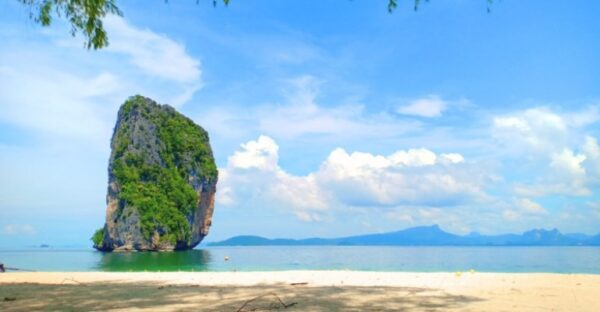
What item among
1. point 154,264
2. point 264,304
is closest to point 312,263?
point 154,264

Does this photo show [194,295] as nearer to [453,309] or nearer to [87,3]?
[453,309]

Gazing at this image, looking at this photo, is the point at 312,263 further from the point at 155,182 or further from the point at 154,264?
the point at 155,182

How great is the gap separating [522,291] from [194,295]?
643cm

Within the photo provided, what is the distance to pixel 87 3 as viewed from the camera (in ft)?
31.5

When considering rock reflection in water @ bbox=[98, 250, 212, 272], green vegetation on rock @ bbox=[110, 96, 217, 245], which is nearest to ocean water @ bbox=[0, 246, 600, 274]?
rock reflection in water @ bbox=[98, 250, 212, 272]

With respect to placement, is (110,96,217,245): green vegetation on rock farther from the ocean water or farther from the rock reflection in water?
the rock reflection in water

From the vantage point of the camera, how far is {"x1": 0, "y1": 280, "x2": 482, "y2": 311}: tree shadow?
23.0ft

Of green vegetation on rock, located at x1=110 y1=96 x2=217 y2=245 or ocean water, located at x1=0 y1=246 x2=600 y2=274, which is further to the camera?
green vegetation on rock, located at x1=110 y1=96 x2=217 y2=245

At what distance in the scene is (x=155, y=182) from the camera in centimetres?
8781

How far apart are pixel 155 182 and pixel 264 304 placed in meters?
85.0

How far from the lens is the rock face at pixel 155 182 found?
82.7m

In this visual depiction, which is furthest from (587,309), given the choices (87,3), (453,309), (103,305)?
(87,3)

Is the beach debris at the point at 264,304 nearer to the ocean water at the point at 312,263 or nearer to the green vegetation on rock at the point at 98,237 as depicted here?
the ocean water at the point at 312,263

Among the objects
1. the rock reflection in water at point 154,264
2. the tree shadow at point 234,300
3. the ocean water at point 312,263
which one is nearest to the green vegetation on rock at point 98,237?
the ocean water at point 312,263
